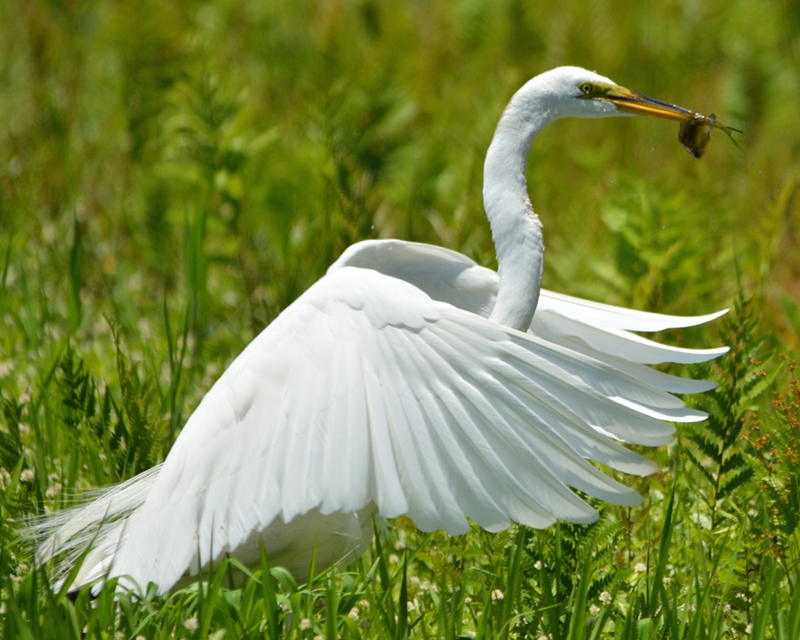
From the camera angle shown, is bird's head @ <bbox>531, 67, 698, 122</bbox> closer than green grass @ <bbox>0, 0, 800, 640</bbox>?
No

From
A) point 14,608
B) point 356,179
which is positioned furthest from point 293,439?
point 356,179

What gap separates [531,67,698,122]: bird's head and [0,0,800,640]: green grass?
0.46 meters

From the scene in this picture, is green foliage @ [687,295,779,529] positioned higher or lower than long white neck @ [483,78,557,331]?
lower

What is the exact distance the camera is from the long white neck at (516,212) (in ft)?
6.75

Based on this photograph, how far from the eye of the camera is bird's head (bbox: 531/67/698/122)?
7.09 feet

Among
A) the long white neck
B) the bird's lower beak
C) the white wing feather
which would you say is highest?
the bird's lower beak

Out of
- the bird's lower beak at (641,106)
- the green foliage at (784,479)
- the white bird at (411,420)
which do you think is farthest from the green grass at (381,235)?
the bird's lower beak at (641,106)

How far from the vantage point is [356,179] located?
358 centimetres

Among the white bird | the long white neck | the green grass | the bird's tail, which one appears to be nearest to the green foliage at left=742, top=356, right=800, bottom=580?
the green grass

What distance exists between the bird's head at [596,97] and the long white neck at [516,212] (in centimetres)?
3

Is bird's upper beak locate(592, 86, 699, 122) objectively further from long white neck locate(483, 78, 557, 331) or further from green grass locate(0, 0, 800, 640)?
green grass locate(0, 0, 800, 640)

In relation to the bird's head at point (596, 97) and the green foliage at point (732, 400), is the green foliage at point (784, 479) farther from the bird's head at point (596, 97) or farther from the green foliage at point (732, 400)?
the bird's head at point (596, 97)

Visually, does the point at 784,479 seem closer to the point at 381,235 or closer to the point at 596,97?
the point at 596,97

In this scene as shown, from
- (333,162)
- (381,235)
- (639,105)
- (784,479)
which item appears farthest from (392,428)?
(381,235)
